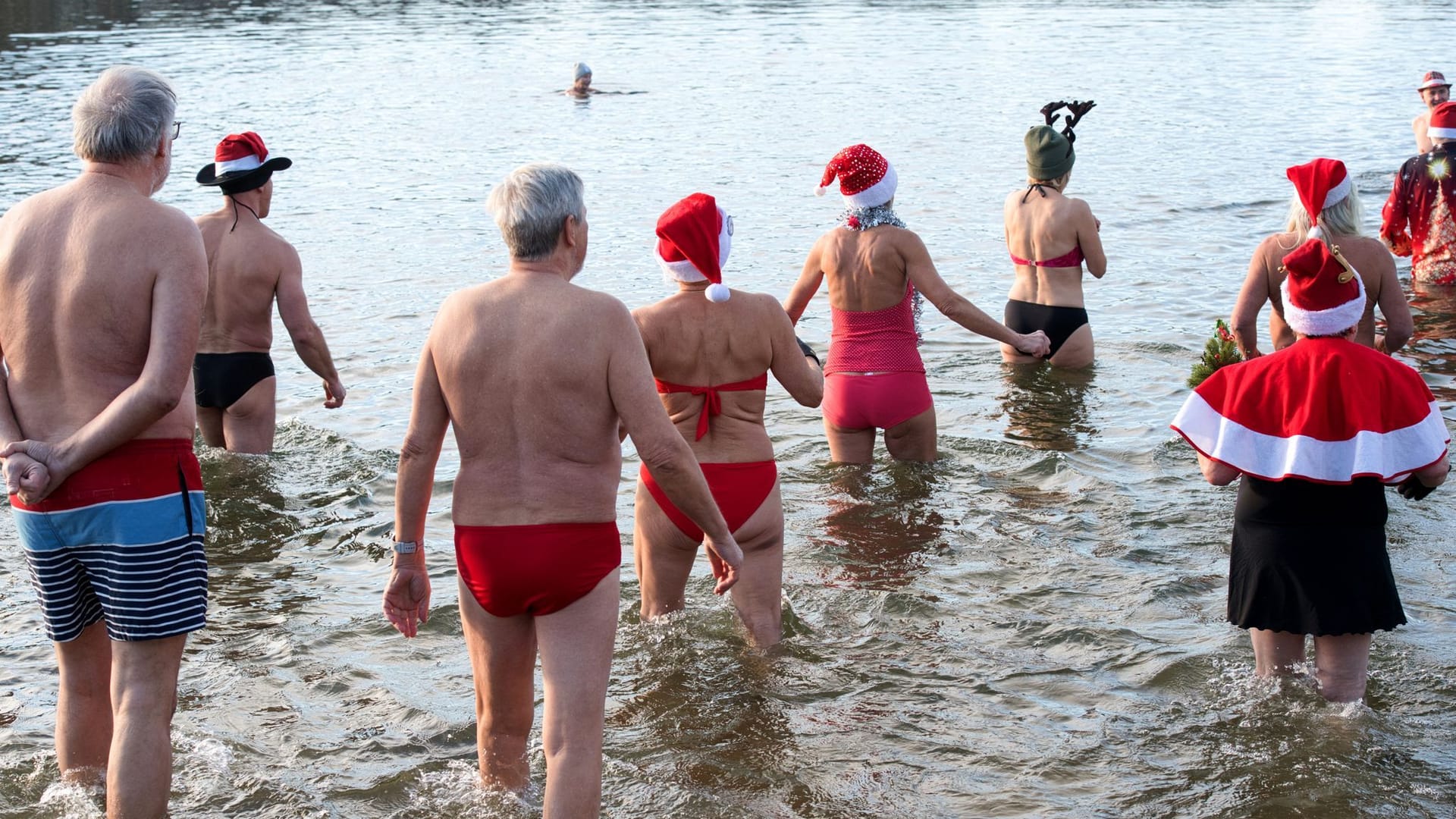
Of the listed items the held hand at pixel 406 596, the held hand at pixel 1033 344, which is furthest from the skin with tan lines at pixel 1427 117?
the held hand at pixel 406 596

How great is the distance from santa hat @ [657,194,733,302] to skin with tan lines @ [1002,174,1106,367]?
4448mm

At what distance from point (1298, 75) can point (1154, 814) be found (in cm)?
2854

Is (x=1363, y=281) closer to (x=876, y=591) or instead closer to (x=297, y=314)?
(x=876, y=591)

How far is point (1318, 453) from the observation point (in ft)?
14.2

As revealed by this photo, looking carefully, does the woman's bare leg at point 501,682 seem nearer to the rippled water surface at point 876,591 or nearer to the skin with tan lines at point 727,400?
the rippled water surface at point 876,591

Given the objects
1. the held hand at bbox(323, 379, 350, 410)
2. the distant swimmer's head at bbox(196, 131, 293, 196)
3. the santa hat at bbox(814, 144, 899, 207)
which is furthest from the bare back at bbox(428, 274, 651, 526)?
the held hand at bbox(323, 379, 350, 410)

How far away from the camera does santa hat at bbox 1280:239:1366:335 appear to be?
14.4 ft

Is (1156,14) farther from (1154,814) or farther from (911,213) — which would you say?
(1154,814)

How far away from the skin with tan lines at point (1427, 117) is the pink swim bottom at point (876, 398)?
6470mm

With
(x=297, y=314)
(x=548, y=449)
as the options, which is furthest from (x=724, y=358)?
(x=297, y=314)

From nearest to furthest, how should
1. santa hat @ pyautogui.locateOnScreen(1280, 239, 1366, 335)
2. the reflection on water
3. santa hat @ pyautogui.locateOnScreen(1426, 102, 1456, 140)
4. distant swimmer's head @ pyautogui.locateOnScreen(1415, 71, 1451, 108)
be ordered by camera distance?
santa hat @ pyautogui.locateOnScreen(1280, 239, 1366, 335)
the reflection on water
santa hat @ pyautogui.locateOnScreen(1426, 102, 1456, 140)
distant swimmer's head @ pyautogui.locateOnScreen(1415, 71, 1451, 108)

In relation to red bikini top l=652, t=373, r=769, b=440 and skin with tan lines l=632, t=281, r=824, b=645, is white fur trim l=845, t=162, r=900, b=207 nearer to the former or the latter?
skin with tan lines l=632, t=281, r=824, b=645

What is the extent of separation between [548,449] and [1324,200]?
12.4 feet

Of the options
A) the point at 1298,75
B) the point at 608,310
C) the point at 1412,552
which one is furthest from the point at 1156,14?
the point at 608,310
